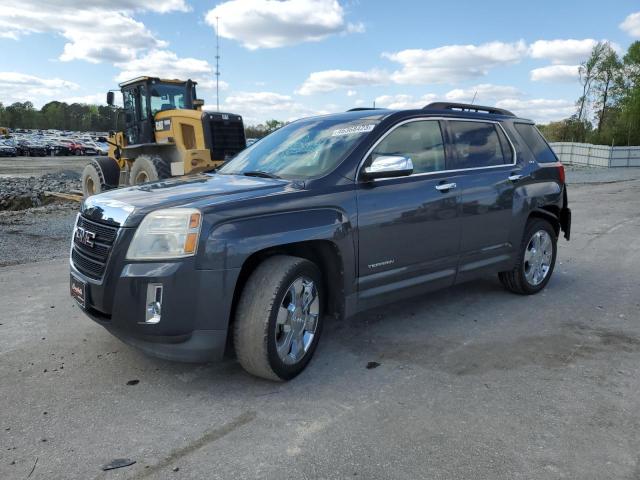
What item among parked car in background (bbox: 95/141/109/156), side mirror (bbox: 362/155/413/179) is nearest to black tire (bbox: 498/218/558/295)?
side mirror (bbox: 362/155/413/179)

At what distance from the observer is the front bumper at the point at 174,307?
3.23 metres

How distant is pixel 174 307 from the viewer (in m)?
3.24

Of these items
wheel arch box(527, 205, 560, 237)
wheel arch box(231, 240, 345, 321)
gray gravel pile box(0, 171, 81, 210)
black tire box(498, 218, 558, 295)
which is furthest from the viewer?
gray gravel pile box(0, 171, 81, 210)

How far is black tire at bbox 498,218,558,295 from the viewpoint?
5574mm

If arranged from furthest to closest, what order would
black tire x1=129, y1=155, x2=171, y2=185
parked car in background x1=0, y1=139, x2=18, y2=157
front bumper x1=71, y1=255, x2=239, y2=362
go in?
parked car in background x1=0, y1=139, x2=18, y2=157 → black tire x1=129, y1=155, x2=171, y2=185 → front bumper x1=71, y1=255, x2=239, y2=362

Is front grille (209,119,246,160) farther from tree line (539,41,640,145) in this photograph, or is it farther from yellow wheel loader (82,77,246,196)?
tree line (539,41,640,145)

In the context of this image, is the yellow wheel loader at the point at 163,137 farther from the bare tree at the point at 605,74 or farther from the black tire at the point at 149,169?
the bare tree at the point at 605,74

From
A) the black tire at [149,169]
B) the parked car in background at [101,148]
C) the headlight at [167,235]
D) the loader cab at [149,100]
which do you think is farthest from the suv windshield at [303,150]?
the parked car in background at [101,148]

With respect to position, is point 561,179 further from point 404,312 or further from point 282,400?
point 282,400

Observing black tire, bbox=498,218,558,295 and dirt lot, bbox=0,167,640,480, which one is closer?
dirt lot, bbox=0,167,640,480

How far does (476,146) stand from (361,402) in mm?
2829

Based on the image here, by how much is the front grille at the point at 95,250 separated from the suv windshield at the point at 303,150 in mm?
1286

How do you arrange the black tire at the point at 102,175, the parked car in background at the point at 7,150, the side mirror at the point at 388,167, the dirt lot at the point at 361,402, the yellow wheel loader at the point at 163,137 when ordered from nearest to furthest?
the dirt lot at the point at 361,402, the side mirror at the point at 388,167, the yellow wheel loader at the point at 163,137, the black tire at the point at 102,175, the parked car in background at the point at 7,150

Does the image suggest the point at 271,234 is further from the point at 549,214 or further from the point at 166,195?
the point at 549,214
